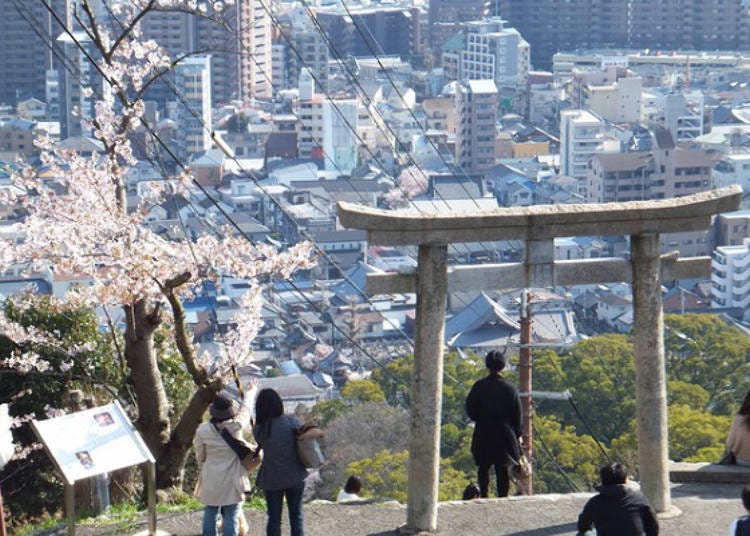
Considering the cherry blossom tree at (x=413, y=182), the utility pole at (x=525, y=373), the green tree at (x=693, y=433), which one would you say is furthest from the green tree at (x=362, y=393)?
the cherry blossom tree at (x=413, y=182)

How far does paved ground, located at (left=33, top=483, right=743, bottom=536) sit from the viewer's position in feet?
13.5

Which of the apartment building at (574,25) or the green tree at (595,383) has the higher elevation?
the apartment building at (574,25)

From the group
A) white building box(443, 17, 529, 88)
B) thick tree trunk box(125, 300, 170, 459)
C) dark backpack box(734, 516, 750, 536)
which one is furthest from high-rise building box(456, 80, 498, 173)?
dark backpack box(734, 516, 750, 536)

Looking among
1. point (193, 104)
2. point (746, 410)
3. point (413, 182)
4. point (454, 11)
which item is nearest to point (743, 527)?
point (746, 410)

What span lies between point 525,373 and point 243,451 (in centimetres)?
264

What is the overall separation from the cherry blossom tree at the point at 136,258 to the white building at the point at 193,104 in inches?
2220

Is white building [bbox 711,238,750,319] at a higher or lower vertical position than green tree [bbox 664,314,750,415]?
lower

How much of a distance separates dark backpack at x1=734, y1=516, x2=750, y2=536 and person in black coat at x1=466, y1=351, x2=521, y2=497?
1134mm

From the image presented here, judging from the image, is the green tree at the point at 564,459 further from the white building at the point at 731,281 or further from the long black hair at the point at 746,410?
the white building at the point at 731,281

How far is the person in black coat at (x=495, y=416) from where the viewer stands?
4.29 metres

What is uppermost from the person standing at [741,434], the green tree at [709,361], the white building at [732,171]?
the person standing at [741,434]

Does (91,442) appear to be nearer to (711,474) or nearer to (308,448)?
(308,448)

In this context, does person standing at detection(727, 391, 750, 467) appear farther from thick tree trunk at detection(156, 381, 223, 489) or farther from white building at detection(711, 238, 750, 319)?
white building at detection(711, 238, 750, 319)

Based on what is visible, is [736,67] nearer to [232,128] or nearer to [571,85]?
[571,85]
